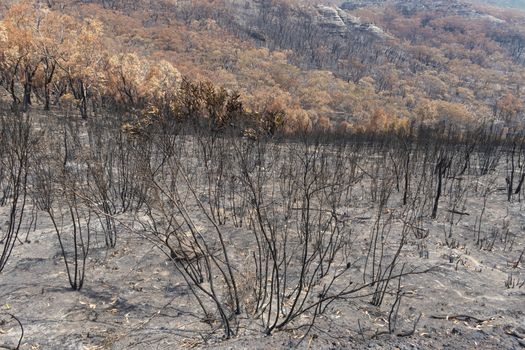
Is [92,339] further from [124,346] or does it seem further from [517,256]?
[517,256]

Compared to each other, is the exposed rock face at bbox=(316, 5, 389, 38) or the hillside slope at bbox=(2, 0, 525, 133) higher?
the exposed rock face at bbox=(316, 5, 389, 38)

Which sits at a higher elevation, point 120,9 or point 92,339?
point 120,9

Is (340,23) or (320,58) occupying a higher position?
(340,23)

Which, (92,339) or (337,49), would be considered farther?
(337,49)

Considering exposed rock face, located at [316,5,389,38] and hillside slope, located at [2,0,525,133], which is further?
exposed rock face, located at [316,5,389,38]

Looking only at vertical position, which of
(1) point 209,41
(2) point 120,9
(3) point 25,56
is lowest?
(3) point 25,56

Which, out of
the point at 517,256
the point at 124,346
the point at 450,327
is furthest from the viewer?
the point at 517,256

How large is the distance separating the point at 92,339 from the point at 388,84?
138 m

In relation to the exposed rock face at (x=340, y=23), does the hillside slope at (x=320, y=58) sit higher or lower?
lower

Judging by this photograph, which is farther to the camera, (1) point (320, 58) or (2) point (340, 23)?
(2) point (340, 23)

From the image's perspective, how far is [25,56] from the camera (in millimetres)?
21109

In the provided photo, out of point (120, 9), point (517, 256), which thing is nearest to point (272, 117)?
point (517, 256)

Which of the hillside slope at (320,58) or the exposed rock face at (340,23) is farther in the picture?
the exposed rock face at (340,23)

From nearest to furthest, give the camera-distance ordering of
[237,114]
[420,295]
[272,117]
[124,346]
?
[124,346] → [420,295] → [237,114] → [272,117]
